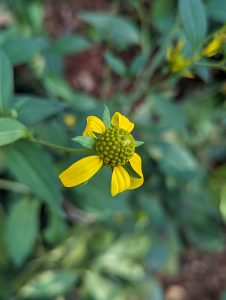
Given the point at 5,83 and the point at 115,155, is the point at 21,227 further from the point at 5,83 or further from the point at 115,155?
the point at 115,155

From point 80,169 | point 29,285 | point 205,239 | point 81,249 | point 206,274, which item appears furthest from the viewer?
point 206,274

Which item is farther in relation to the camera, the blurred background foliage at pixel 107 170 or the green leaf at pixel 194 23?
the blurred background foliage at pixel 107 170

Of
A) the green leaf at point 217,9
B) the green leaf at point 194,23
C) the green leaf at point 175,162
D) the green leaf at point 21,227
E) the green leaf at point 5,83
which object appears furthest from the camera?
the green leaf at point 175,162

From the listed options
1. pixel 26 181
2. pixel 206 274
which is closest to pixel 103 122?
pixel 26 181

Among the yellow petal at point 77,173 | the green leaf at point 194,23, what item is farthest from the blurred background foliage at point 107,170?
the yellow petal at point 77,173

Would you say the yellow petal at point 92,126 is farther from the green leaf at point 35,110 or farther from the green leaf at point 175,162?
the green leaf at point 175,162

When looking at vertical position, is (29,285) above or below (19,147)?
below

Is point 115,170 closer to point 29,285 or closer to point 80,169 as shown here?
point 80,169

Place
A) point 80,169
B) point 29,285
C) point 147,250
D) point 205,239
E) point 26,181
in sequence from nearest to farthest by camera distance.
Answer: point 80,169
point 26,181
point 29,285
point 147,250
point 205,239
